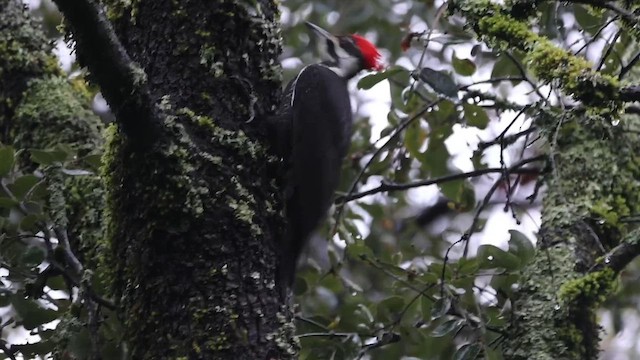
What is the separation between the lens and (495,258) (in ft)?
7.52

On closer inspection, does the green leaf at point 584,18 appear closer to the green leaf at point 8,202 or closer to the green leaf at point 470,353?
the green leaf at point 470,353

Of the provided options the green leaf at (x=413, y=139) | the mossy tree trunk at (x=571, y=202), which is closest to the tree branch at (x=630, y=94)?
the mossy tree trunk at (x=571, y=202)

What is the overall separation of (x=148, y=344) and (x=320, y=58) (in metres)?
2.15

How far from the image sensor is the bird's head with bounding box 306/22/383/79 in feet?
10.8

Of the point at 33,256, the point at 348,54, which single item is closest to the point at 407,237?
the point at 348,54

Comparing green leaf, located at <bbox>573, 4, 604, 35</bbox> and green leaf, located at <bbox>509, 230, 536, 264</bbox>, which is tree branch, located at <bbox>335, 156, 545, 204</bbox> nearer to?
green leaf, located at <bbox>509, 230, 536, 264</bbox>

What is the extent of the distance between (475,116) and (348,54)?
0.82m

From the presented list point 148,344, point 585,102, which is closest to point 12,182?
point 148,344

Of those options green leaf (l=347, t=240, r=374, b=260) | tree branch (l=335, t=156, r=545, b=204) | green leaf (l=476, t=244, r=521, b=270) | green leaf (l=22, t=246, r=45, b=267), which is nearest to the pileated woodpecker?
tree branch (l=335, t=156, r=545, b=204)

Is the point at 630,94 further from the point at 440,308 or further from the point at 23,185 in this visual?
the point at 23,185

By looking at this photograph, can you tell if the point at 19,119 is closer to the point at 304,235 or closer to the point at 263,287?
the point at 304,235

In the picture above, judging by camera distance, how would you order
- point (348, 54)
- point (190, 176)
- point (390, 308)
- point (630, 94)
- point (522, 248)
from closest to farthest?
point (630, 94) → point (190, 176) → point (522, 248) → point (390, 308) → point (348, 54)

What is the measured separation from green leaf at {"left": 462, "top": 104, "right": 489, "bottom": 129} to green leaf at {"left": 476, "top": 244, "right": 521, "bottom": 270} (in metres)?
0.46

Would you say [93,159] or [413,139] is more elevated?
[413,139]
